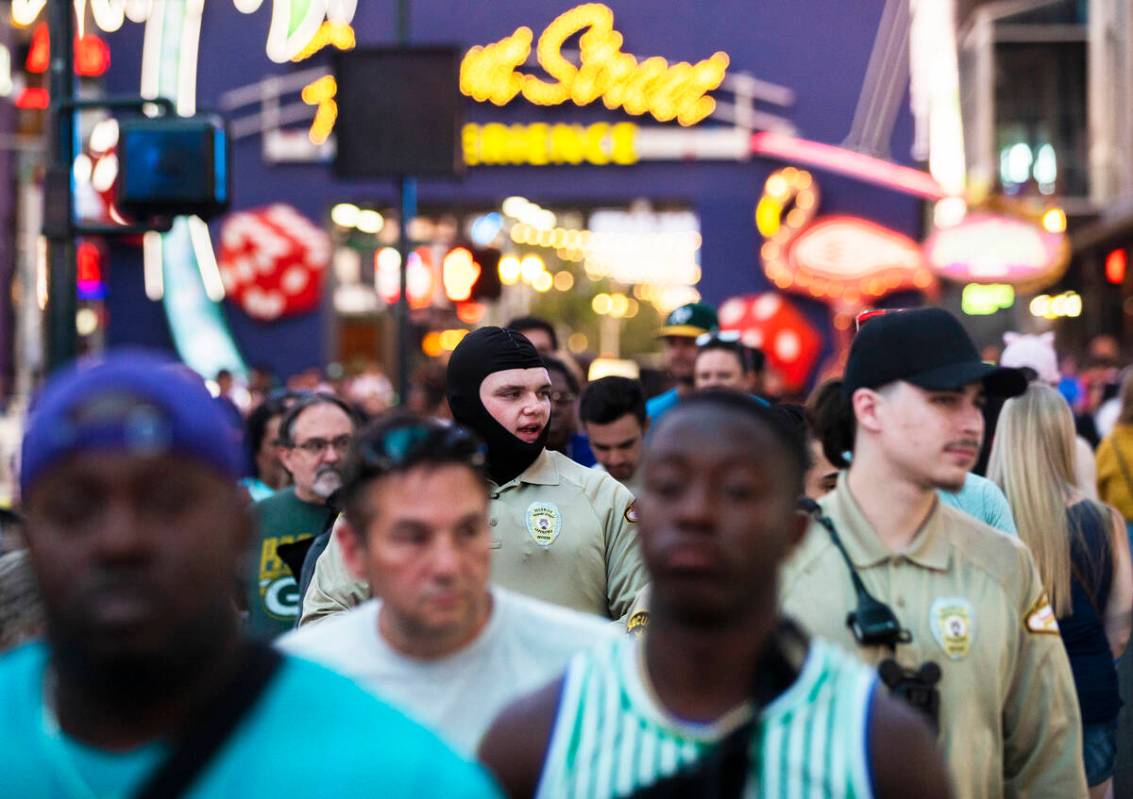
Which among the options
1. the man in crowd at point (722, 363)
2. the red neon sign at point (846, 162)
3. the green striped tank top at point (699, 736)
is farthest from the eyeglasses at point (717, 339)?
the red neon sign at point (846, 162)

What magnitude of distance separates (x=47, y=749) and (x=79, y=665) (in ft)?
0.42

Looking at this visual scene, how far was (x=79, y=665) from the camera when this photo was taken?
1905 mm

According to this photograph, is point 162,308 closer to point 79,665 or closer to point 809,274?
point 809,274

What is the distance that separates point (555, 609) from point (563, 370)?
538 cm

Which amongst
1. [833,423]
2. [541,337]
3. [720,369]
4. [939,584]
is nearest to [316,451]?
[833,423]

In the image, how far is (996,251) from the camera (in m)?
21.7

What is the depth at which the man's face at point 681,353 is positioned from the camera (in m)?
10.3

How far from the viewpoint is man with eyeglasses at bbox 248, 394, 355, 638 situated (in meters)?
6.46

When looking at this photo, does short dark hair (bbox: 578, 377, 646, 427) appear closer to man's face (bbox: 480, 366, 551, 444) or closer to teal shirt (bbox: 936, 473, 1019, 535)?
man's face (bbox: 480, 366, 551, 444)

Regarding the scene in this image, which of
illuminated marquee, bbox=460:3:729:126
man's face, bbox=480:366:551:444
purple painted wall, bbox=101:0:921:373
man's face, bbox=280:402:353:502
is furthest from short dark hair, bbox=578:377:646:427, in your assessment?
illuminated marquee, bbox=460:3:729:126

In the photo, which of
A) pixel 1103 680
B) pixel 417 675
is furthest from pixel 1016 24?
pixel 417 675

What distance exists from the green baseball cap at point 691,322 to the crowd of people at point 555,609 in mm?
4769

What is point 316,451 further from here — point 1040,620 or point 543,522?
point 1040,620

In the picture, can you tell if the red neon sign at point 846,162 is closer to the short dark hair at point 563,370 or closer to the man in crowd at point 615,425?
the short dark hair at point 563,370
